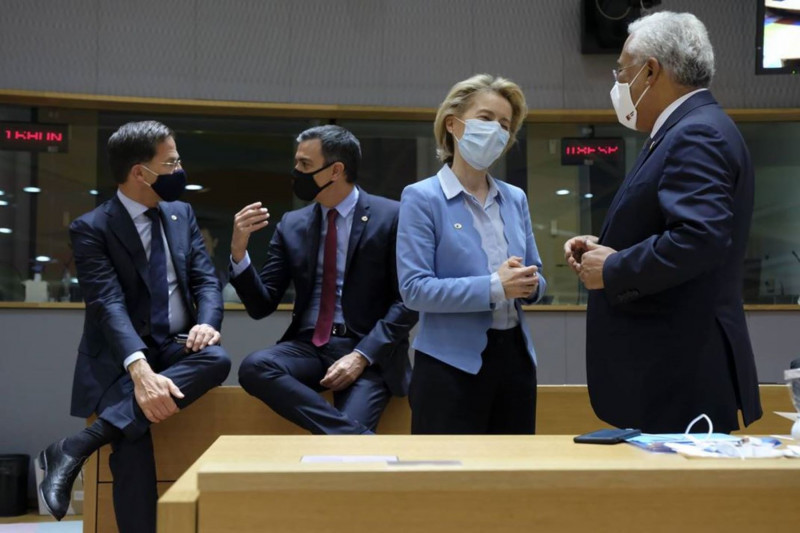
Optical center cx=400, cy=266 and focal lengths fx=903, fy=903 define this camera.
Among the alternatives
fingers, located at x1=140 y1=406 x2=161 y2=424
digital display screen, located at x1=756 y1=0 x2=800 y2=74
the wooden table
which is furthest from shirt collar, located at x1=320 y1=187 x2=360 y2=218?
digital display screen, located at x1=756 y1=0 x2=800 y2=74

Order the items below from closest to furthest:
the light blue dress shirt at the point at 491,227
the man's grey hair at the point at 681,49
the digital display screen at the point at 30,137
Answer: the man's grey hair at the point at 681,49
the light blue dress shirt at the point at 491,227
the digital display screen at the point at 30,137

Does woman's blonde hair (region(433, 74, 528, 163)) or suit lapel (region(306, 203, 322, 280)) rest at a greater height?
woman's blonde hair (region(433, 74, 528, 163))

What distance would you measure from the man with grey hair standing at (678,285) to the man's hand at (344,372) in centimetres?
105

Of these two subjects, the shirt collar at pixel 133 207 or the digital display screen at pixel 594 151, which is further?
the digital display screen at pixel 594 151

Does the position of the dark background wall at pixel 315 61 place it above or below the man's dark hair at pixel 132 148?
above

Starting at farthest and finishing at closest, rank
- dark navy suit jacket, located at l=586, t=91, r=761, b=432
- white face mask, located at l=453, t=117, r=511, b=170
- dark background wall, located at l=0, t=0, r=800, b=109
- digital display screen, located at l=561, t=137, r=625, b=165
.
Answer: digital display screen, located at l=561, t=137, r=625, b=165, dark background wall, located at l=0, t=0, r=800, b=109, white face mask, located at l=453, t=117, r=511, b=170, dark navy suit jacket, located at l=586, t=91, r=761, b=432

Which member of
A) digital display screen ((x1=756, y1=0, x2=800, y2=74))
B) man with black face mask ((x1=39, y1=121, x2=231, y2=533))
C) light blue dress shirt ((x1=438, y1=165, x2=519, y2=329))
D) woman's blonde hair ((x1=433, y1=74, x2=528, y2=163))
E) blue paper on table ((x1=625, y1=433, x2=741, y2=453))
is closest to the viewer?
blue paper on table ((x1=625, y1=433, x2=741, y2=453))

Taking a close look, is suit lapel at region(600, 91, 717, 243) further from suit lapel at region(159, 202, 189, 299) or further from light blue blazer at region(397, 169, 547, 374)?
suit lapel at region(159, 202, 189, 299)

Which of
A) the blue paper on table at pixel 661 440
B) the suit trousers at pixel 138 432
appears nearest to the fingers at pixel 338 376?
the suit trousers at pixel 138 432

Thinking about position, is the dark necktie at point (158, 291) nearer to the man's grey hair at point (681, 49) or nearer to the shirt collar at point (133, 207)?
the shirt collar at point (133, 207)

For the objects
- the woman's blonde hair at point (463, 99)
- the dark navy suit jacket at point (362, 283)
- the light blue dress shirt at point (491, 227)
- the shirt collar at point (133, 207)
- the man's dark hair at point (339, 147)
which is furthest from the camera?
the man's dark hair at point (339, 147)

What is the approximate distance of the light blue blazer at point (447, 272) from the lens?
2.21 m

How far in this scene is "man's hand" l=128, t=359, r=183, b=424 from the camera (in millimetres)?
2680

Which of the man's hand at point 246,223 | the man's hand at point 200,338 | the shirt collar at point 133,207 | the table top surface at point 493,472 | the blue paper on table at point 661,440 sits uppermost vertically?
the shirt collar at point 133,207
